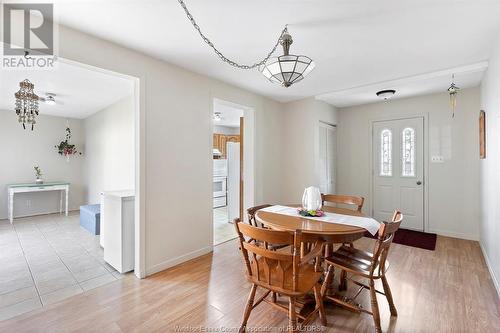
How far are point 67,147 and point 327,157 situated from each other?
6.05 metres

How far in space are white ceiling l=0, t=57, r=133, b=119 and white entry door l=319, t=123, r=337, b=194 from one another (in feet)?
11.0

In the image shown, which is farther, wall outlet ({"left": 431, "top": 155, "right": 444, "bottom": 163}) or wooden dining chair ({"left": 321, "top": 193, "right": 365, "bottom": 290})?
wall outlet ({"left": 431, "top": 155, "right": 444, "bottom": 163})

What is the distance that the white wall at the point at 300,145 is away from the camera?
4234mm

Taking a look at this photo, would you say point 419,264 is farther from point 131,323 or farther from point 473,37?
point 131,323

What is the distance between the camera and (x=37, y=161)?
214 inches

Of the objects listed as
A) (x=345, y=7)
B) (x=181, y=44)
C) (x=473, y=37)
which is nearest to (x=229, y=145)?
(x=181, y=44)

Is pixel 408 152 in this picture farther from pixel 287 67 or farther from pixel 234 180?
pixel 287 67

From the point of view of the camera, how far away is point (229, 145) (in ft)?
16.3

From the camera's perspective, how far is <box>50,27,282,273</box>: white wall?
94.7 inches

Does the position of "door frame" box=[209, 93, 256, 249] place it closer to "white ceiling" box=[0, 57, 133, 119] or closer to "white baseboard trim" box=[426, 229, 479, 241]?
"white ceiling" box=[0, 57, 133, 119]

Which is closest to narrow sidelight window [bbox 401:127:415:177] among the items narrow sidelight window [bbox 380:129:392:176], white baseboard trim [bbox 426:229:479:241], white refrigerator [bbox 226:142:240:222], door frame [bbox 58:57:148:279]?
narrow sidelight window [bbox 380:129:392:176]

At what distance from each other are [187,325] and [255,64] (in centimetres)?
272

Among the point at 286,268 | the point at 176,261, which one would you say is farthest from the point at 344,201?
the point at 176,261

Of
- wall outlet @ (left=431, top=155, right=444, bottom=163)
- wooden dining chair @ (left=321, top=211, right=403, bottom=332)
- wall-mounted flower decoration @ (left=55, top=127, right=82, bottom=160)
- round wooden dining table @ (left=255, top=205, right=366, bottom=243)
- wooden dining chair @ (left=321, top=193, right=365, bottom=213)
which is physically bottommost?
wooden dining chair @ (left=321, top=211, right=403, bottom=332)
